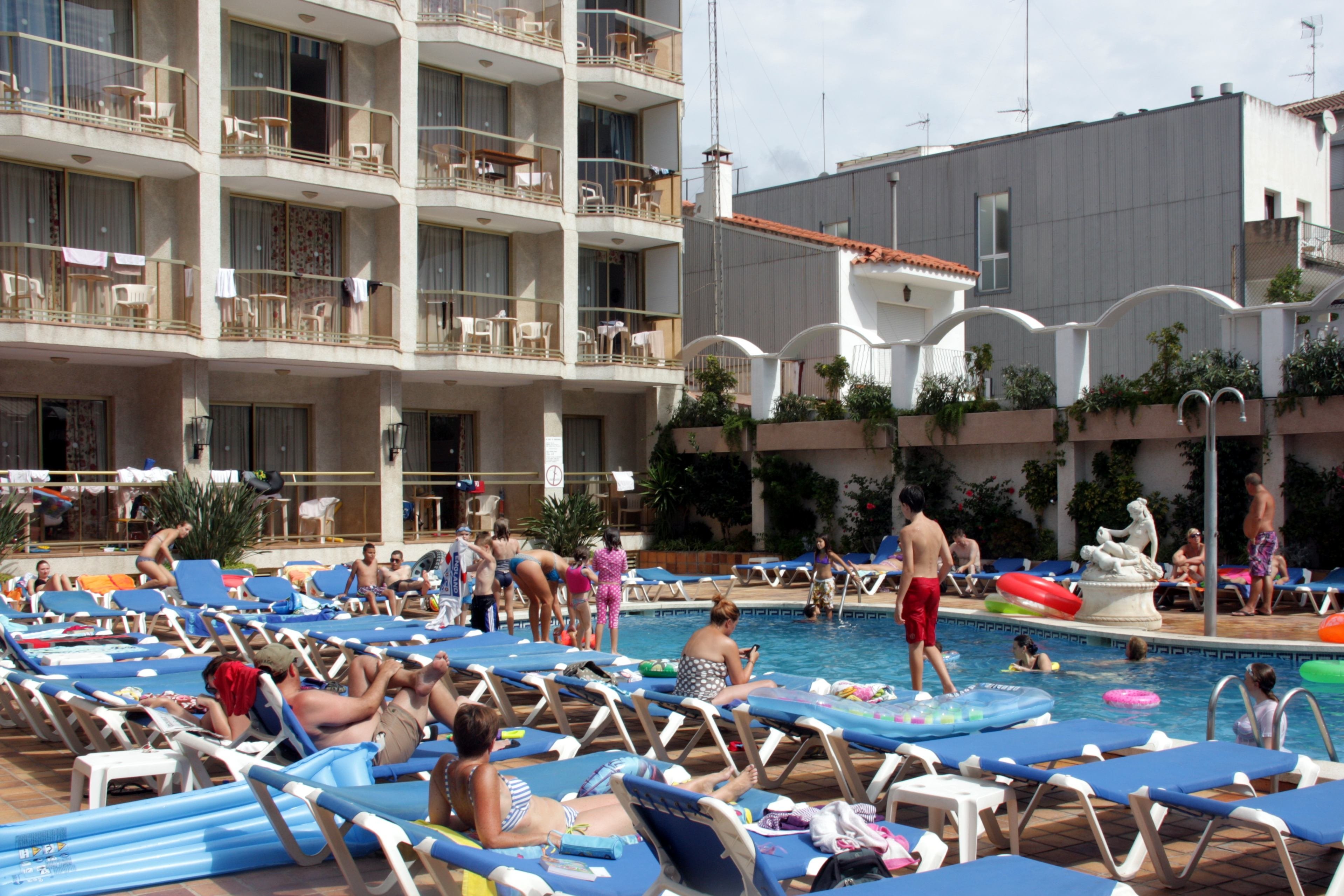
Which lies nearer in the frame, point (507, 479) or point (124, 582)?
point (124, 582)

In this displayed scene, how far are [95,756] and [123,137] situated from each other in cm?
1431

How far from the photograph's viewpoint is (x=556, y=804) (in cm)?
497

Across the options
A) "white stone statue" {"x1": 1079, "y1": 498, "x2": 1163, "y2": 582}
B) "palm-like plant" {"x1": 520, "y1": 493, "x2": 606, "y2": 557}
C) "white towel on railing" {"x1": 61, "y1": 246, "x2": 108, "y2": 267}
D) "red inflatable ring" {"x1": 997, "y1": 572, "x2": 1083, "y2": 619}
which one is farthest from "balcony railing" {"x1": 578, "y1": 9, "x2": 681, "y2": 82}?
"white stone statue" {"x1": 1079, "y1": 498, "x2": 1163, "y2": 582}

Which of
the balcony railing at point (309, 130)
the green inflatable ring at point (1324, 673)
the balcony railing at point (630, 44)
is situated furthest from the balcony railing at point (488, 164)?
the green inflatable ring at point (1324, 673)

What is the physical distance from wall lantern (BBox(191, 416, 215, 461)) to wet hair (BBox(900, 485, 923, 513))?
13668 millimetres

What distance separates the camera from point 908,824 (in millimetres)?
6258

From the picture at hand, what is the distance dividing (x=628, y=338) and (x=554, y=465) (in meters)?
3.39

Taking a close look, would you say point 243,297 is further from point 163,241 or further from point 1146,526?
point 1146,526

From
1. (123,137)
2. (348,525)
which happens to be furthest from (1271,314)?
(123,137)

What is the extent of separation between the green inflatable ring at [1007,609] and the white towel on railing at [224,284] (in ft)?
40.9

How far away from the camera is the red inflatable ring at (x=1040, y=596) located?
50.9 ft

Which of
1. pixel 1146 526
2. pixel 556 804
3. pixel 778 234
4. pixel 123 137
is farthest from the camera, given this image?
pixel 778 234

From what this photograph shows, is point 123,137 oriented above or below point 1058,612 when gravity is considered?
above

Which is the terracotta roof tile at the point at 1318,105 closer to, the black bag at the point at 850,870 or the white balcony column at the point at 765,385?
the white balcony column at the point at 765,385
